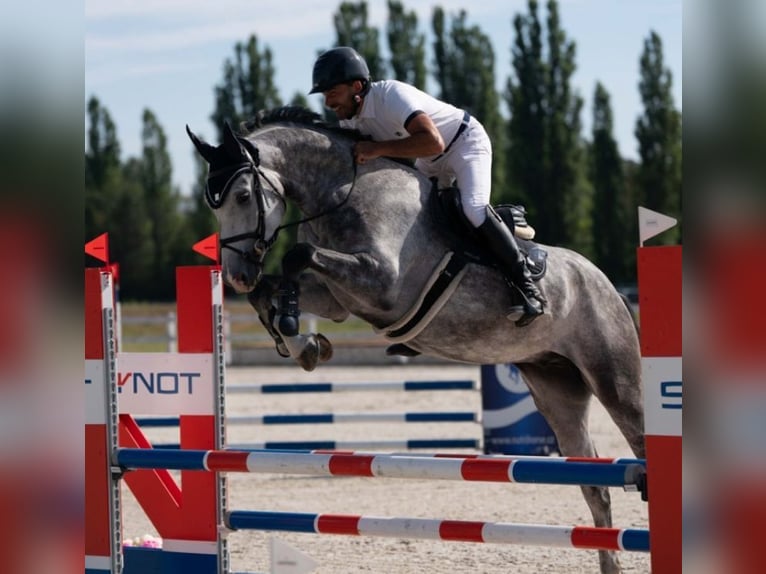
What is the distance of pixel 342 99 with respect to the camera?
438cm

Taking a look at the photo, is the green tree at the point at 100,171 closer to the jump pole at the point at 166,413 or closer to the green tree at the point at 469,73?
the green tree at the point at 469,73

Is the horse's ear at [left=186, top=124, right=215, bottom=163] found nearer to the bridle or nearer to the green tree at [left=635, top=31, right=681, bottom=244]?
the bridle

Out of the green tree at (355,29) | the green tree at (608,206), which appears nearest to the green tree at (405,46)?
the green tree at (355,29)

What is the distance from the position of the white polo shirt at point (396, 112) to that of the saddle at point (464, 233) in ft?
0.79

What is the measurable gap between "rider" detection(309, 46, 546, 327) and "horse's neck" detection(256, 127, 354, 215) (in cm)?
8

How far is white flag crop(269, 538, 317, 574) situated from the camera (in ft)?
12.6

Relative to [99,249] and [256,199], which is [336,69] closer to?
[256,199]

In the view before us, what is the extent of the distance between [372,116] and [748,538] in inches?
114

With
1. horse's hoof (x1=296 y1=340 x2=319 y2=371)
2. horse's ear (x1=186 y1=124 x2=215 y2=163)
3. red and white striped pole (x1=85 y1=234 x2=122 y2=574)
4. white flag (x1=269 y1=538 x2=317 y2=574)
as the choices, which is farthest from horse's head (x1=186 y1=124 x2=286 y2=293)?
white flag (x1=269 y1=538 x2=317 y2=574)

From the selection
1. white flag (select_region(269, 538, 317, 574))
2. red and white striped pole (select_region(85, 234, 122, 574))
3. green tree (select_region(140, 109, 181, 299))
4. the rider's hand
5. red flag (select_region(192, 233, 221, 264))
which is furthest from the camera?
green tree (select_region(140, 109, 181, 299))

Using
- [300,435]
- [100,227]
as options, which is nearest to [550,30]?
[100,227]

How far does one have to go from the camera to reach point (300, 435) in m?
10.8

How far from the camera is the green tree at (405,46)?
123ft

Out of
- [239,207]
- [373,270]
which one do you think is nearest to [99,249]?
[239,207]
